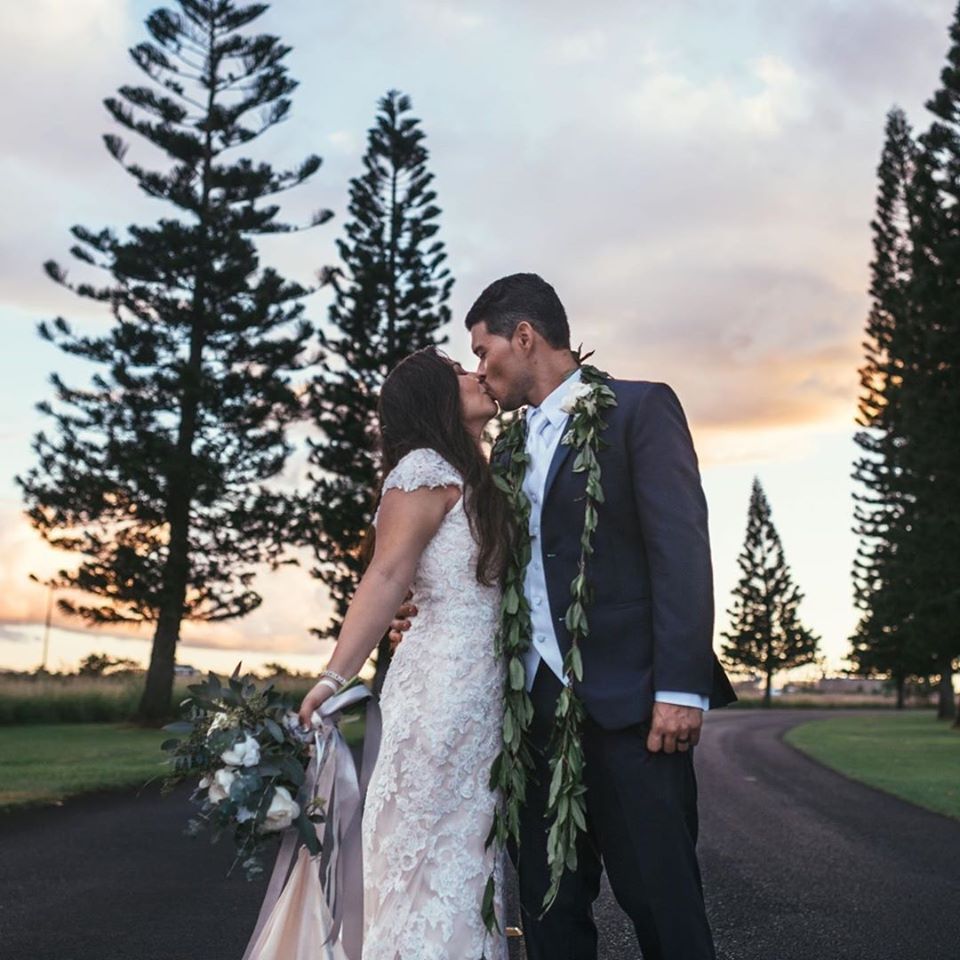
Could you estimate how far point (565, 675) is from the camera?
10.9ft

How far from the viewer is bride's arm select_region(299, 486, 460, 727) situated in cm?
327

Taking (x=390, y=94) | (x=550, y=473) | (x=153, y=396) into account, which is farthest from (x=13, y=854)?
(x=390, y=94)

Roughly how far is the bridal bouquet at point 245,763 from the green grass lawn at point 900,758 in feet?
31.3

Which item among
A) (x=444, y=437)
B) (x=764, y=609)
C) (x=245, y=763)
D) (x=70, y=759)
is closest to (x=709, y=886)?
(x=444, y=437)

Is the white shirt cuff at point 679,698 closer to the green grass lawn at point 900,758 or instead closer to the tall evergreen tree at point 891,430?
the green grass lawn at point 900,758

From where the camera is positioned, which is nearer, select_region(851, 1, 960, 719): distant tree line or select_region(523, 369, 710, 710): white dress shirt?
select_region(523, 369, 710, 710): white dress shirt

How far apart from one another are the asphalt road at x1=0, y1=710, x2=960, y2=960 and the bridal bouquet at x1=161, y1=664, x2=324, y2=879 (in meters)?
2.19

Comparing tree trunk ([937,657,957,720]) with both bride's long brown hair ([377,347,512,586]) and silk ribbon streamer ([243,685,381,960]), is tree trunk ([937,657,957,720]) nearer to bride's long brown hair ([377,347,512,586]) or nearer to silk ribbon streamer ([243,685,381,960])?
bride's long brown hair ([377,347,512,586])

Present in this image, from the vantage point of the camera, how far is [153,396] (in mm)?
28047

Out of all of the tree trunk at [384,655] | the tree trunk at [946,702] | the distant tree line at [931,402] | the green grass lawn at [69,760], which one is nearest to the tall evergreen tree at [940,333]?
the distant tree line at [931,402]

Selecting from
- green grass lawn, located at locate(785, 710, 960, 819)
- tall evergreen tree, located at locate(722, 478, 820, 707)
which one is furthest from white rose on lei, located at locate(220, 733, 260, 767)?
tall evergreen tree, located at locate(722, 478, 820, 707)

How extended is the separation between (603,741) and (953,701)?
45.8m

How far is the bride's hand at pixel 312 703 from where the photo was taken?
3266mm

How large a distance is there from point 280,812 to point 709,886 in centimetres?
445
